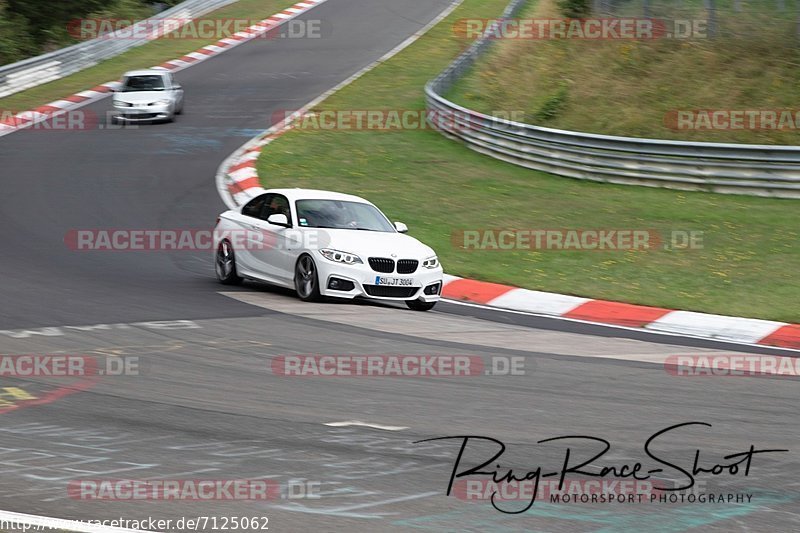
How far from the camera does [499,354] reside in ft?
33.0

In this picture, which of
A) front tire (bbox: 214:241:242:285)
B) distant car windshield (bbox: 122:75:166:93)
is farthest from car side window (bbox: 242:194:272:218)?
distant car windshield (bbox: 122:75:166:93)

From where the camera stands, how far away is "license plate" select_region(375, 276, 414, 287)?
1301 centimetres

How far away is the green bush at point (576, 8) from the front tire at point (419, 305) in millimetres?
18936

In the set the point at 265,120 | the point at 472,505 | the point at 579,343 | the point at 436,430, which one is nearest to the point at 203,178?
the point at 265,120

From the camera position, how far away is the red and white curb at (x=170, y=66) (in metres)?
28.5

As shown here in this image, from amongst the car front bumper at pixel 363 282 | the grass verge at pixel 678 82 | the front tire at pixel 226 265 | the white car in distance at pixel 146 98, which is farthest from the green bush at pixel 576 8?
the car front bumper at pixel 363 282

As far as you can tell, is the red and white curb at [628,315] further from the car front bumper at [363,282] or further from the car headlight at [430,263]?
the car front bumper at [363,282]

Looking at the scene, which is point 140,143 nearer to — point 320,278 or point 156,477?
point 320,278

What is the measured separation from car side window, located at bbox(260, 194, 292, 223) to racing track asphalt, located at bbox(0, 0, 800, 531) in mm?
987

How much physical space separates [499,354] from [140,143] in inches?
709

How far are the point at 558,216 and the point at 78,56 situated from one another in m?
22.5

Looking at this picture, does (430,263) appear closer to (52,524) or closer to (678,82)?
(52,524)

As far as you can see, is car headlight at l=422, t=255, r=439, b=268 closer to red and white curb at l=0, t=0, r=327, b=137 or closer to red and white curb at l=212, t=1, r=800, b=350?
red and white curb at l=212, t=1, r=800, b=350

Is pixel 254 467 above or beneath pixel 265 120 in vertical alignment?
above
